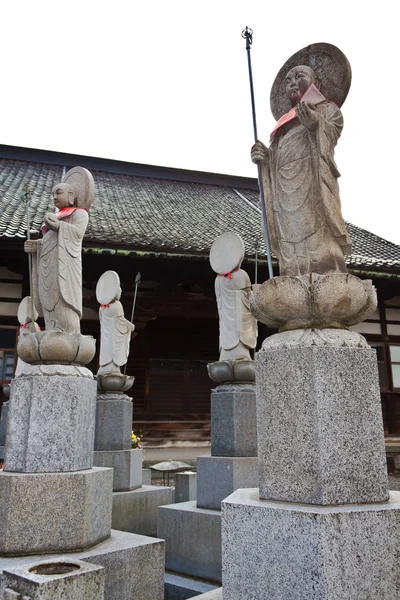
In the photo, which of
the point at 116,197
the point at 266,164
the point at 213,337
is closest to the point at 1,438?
the point at 213,337

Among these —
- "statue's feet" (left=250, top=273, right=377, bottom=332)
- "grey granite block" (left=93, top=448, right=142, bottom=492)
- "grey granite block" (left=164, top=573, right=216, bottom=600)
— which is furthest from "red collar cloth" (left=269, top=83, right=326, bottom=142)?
"grey granite block" (left=93, top=448, right=142, bottom=492)

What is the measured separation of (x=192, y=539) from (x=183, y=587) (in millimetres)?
404

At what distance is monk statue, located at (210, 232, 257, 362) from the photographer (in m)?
5.04

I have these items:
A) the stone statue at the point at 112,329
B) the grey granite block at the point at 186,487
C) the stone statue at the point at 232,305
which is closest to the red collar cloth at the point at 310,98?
the stone statue at the point at 232,305

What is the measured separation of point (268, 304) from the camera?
7.83ft

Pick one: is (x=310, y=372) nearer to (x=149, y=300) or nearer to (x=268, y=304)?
(x=268, y=304)

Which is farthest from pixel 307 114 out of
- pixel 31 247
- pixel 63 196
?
pixel 31 247

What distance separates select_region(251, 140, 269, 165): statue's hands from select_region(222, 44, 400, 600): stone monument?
0.34 metres

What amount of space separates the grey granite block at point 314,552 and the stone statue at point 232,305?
279 cm

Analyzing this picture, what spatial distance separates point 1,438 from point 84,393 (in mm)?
5945

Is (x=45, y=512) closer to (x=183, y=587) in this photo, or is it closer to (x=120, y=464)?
(x=183, y=587)

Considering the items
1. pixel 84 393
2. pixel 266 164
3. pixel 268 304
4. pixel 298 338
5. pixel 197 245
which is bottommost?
pixel 84 393

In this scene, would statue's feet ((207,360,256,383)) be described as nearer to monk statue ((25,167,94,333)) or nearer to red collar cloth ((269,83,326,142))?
monk statue ((25,167,94,333))

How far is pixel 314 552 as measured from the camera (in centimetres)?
186
